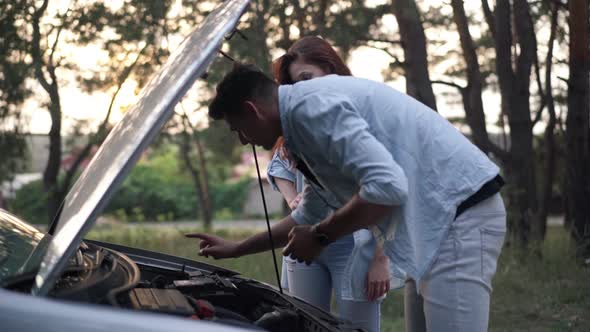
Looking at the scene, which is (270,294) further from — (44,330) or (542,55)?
(542,55)

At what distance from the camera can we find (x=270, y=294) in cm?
306

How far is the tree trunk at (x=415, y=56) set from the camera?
25.8 feet

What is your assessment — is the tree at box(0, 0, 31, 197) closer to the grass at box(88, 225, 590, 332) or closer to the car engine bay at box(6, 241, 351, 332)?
the grass at box(88, 225, 590, 332)

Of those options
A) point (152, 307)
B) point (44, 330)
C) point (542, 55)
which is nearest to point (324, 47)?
point (152, 307)

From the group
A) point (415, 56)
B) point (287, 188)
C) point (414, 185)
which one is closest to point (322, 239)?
point (414, 185)

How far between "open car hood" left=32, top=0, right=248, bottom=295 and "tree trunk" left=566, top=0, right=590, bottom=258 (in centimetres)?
695

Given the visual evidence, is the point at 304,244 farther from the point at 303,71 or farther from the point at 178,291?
the point at 303,71

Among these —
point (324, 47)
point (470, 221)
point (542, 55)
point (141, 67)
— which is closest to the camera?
point (470, 221)

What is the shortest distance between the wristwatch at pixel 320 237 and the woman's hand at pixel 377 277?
0.64m

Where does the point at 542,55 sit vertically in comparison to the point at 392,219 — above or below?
above

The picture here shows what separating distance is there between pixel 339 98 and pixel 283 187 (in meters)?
1.43

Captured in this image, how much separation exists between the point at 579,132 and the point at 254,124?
753 cm

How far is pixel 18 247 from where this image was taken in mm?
2658

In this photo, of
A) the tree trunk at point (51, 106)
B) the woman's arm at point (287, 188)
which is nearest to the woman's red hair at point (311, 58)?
the woman's arm at point (287, 188)
